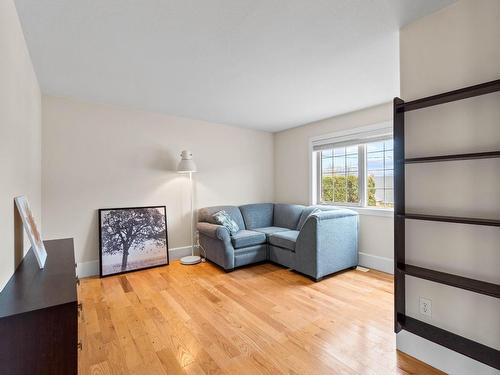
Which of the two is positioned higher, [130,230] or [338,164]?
[338,164]

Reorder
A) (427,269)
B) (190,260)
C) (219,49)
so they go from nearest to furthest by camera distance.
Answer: (427,269) → (219,49) → (190,260)

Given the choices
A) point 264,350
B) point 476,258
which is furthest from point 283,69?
point 264,350

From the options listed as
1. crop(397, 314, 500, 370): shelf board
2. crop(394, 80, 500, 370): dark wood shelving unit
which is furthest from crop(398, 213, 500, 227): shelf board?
crop(397, 314, 500, 370): shelf board

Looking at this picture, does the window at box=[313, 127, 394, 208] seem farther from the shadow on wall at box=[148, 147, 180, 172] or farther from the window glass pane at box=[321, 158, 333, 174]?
the shadow on wall at box=[148, 147, 180, 172]

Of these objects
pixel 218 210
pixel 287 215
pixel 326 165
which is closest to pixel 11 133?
pixel 218 210

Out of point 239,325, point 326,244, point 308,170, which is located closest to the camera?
point 239,325

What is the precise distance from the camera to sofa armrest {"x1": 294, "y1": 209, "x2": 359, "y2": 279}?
303 centimetres

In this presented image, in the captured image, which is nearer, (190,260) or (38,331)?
→ (38,331)

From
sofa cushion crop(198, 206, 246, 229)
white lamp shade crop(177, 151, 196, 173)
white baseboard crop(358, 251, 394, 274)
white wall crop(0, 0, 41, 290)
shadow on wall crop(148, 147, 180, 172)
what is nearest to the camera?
white wall crop(0, 0, 41, 290)

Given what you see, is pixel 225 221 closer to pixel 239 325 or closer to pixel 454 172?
pixel 239 325

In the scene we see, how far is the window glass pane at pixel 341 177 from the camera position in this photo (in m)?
3.81

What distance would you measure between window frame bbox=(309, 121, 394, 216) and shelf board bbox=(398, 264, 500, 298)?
5.68 ft

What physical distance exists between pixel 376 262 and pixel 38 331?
360cm

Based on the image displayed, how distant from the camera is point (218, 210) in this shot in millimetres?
4020
